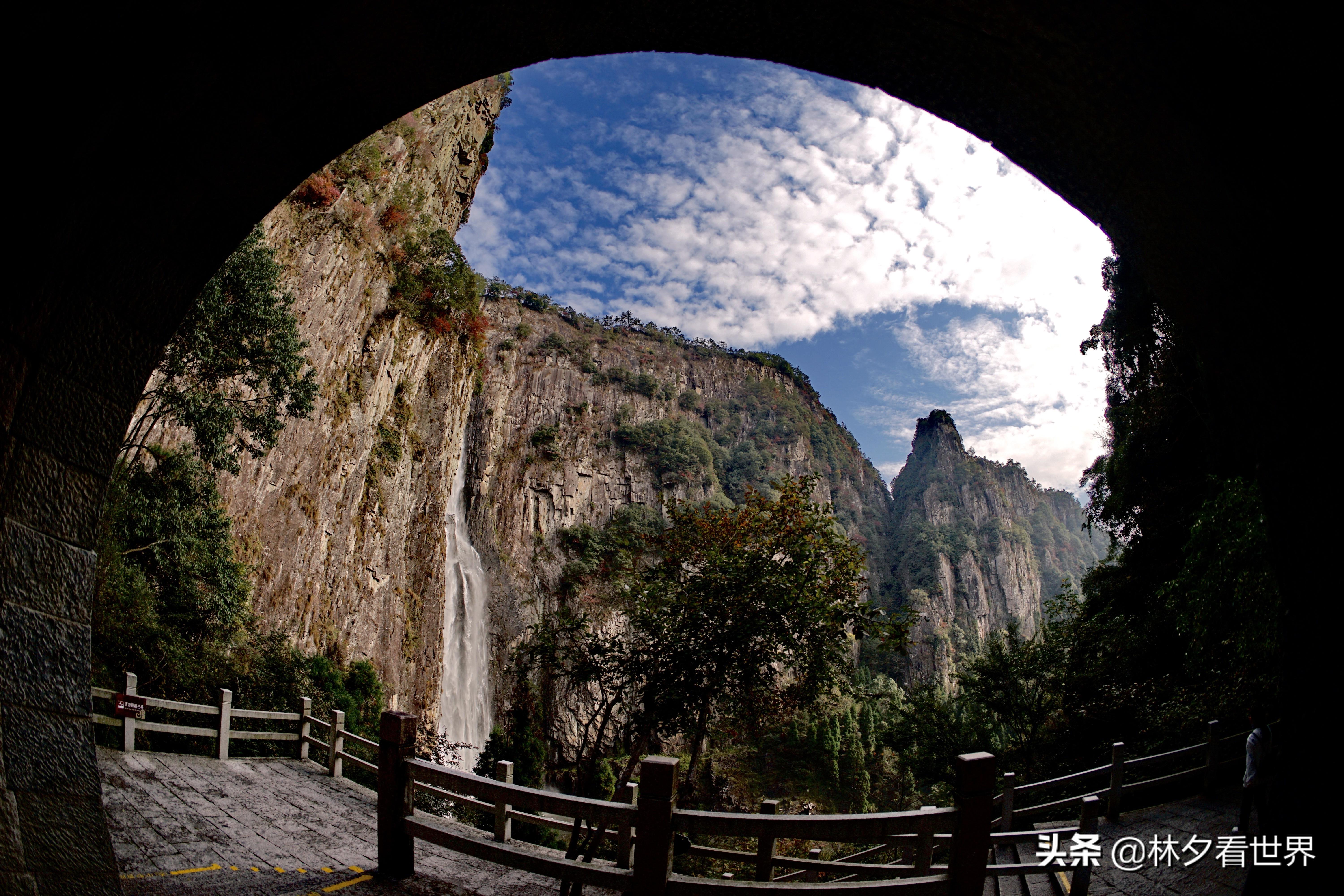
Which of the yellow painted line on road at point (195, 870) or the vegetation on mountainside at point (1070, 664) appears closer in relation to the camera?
the yellow painted line on road at point (195, 870)

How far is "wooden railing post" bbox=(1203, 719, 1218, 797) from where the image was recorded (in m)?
6.51

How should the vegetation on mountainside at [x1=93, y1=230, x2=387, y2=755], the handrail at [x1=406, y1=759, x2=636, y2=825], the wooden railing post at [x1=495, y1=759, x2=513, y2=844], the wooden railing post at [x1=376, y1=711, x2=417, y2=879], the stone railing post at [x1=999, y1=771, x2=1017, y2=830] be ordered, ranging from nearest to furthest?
the handrail at [x1=406, y1=759, x2=636, y2=825] < the wooden railing post at [x1=376, y1=711, x2=417, y2=879] < the wooden railing post at [x1=495, y1=759, x2=513, y2=844] < the stone railing post at [x1=999, y1=771, x2=1017, y2=830] < the vegetation on mountainside at [x1=93, y1=230, x2=387, y2=755]

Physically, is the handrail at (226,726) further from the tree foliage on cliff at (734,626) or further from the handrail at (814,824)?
the handrail at (814,824)

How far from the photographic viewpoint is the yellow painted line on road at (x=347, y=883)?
152 inches

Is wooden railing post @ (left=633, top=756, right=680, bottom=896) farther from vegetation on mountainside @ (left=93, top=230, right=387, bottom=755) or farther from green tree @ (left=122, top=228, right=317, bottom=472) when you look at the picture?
green tree @ (left=122, top=228, right=317, bottom=472)

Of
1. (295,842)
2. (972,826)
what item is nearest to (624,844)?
(972,826)

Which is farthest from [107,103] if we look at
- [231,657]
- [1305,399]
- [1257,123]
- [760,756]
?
[760,756]

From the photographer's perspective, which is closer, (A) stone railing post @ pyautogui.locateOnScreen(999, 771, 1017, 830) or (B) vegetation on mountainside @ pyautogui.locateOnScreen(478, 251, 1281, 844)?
(A) stone railing post @ pyautogui.locateOnScreen(999, 771, 1017, 830)

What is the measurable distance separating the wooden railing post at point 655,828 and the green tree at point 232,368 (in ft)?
33.6

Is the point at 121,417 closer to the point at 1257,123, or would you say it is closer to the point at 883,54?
the point at 883,54

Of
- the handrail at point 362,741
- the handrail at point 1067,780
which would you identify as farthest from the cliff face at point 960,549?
the handrail at point 362,741

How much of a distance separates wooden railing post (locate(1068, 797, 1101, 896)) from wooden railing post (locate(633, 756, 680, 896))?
294 cm

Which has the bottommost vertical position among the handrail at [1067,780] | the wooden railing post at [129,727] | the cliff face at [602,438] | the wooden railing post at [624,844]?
the wooden railing post at [129,727]

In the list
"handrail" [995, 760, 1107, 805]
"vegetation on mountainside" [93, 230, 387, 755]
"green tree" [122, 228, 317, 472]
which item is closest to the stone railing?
"handrail" [995, 760, 1107, 805]
